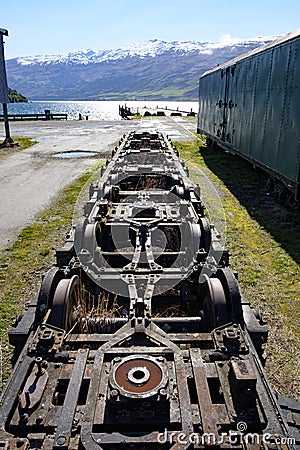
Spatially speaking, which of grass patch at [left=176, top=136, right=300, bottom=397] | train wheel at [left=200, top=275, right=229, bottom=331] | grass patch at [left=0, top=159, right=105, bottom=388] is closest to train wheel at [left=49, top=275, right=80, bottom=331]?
grass patch at [left=0, top=159, right=105, bottom=388]

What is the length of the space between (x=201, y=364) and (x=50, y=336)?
129 centimetres

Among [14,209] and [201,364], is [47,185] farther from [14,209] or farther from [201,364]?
[201,364]

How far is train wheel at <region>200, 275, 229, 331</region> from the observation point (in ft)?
12.2

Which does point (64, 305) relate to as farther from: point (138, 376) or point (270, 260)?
point (270, 260)

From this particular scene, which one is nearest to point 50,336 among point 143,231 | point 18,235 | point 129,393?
point 129,393

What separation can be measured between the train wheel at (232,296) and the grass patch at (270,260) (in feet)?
4.10

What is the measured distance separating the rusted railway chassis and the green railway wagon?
5.16 metres

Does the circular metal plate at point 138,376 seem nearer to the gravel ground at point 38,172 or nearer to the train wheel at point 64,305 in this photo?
the train wheel at point 64,305

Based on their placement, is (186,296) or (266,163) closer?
(186,296)

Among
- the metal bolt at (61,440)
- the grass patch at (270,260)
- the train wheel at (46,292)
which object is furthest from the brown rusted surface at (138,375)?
the grass patch at (270,260)

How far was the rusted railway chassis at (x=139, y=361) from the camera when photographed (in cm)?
259

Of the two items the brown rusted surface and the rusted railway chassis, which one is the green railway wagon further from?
the brown rusted surface

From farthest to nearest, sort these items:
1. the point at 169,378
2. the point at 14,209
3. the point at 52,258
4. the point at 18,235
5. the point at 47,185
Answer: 1. the point at 47,185
2. the point at 14,209
3. the point at 18,235
4. the point at 52,258
5. the point at 169,378

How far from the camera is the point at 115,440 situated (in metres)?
2.48
